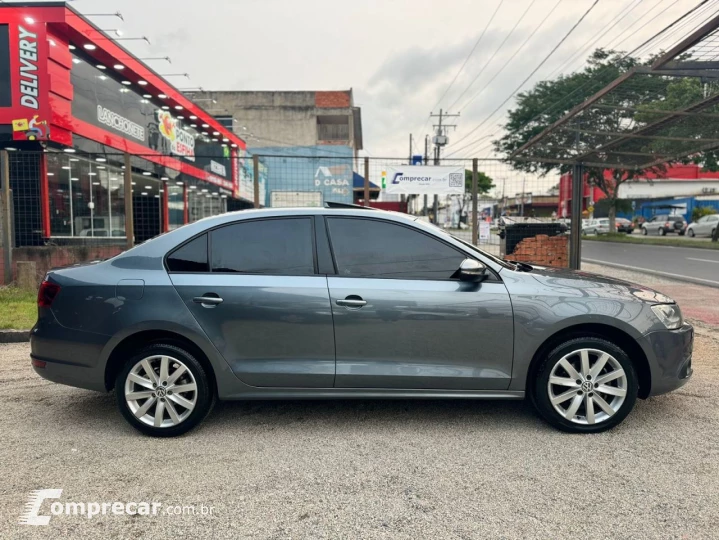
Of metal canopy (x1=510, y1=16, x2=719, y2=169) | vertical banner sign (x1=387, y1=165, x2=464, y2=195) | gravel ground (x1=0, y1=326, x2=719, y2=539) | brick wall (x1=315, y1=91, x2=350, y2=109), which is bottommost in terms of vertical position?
gravel ground (x1=0, y1=326, x2=719, y2=539)

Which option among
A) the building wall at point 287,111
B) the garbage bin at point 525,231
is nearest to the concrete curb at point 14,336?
the garbage bin at point 525,231

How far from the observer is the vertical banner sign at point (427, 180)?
9.46 m

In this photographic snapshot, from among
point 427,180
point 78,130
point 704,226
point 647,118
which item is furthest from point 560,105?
point 78,130

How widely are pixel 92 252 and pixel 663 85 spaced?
1119 centimetres

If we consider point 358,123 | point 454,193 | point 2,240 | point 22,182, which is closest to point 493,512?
point 454,193

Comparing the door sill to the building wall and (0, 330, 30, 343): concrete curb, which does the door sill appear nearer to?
(0, 330, 30, 343): concrete curb

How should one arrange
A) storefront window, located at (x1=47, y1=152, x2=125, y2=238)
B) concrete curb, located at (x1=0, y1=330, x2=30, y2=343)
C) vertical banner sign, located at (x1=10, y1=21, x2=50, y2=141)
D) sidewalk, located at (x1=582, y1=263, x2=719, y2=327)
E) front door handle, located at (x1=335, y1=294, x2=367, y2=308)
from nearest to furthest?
front door handle, located at (x1=335, y1=294, x2=367, y2=308) < concrete curb, located at (x1=0, y1=330, x2=30, y2=343) < sidewalk, located at (x1=582, y1=263, x2=719, y2=327) < vertical banner sign, located at (x1=10, y1=21, x2=50, y2=141) < storefront window, located at (x1=47, y1=152, x2=125, y2=238)

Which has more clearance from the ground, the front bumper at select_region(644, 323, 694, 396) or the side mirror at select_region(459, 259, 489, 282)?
the side mirror at select_region(459, 259, 489, 282)

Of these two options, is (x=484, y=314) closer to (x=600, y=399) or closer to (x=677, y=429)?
(x=600, y=399)

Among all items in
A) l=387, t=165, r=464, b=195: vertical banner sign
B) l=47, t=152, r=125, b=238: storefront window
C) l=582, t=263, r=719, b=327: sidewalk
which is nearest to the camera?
l=582, t=263, r=719, b=327: sidewalk

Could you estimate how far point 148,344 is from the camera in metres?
3.76

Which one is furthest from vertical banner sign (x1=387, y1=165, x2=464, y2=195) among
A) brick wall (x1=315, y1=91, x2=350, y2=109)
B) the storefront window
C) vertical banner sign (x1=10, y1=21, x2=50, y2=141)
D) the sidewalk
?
brick wall (x1=315, y1=91, x2=350, y2=109)

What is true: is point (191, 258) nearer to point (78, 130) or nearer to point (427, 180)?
point (427, 180)

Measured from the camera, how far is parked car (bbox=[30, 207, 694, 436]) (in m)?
3.66
